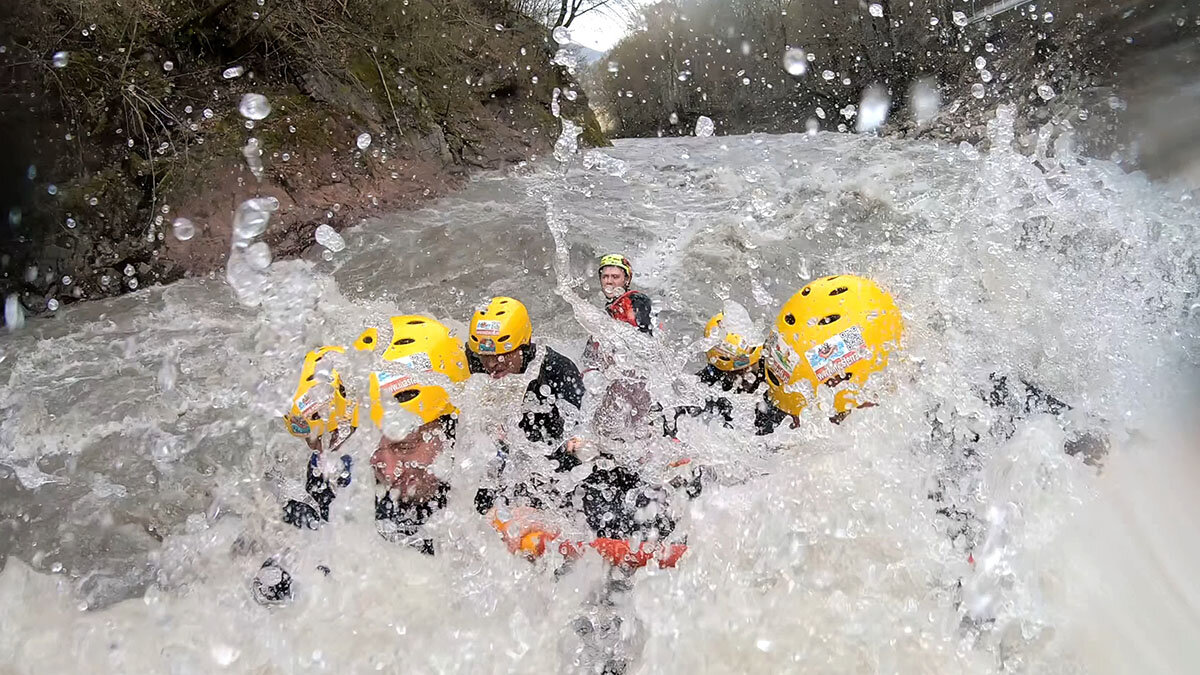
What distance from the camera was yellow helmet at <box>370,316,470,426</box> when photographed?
3.79m

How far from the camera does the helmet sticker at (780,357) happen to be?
3.97 metres

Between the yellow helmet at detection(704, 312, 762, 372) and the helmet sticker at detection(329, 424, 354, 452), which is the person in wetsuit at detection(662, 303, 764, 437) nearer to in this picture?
the yellow helmet at detection(704, 312, 762, 372)

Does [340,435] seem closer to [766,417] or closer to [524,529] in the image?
[524,529]

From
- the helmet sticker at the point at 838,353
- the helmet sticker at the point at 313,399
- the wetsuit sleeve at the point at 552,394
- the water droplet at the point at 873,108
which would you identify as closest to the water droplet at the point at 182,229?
the helmet sticker at the point at 313,399

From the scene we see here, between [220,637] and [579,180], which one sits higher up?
[220,637]

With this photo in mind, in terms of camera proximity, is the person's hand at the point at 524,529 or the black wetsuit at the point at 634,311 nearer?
the person's hand at the point at 524,529

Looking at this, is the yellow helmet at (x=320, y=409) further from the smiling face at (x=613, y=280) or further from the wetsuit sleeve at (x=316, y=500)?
the smiling face at (x=613, y=280)

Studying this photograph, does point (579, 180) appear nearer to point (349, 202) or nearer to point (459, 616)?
point (349, 202)

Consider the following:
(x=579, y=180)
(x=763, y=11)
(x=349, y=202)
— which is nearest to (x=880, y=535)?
(x=349, y=202)

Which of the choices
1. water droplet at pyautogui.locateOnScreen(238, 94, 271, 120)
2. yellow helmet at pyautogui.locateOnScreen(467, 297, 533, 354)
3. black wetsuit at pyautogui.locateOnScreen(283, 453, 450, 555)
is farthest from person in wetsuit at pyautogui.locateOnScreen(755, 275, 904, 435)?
water droplet at pyautogui.locateOnScreen(238, 94, 271, 120)

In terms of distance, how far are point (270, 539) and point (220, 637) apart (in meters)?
0.54

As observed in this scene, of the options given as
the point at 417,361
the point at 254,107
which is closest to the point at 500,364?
the point at 417,361

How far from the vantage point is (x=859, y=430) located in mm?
3924

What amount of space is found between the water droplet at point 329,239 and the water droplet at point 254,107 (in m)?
1.63
